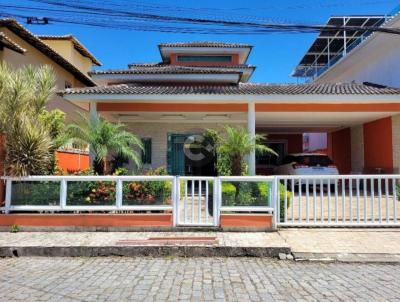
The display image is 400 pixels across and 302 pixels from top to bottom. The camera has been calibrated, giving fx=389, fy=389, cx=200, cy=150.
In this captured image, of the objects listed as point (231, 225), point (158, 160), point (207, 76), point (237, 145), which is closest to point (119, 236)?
point (231, 225)

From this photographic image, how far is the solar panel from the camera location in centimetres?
2009

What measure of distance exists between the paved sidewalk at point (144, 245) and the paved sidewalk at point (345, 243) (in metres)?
0.34

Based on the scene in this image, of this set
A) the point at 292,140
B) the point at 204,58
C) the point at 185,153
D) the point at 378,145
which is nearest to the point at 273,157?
the point at 292,140

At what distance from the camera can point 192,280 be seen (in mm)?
5246

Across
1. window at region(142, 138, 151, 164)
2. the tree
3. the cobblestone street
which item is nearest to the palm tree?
the tree

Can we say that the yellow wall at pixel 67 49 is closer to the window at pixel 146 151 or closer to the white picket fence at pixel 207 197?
the window at pixel 146 151

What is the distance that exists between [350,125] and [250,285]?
49.2 feet

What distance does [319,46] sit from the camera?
2453 centimetres

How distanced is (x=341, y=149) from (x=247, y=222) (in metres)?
13.7

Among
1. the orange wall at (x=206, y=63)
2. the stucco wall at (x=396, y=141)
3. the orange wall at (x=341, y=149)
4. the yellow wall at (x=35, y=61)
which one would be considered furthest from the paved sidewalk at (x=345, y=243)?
the orange wall at (x=206, y=63)

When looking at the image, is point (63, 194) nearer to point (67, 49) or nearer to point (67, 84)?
point (67, 84)

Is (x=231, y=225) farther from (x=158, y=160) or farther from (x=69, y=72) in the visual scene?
(x=69, y=72)

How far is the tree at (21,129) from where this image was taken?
829cm

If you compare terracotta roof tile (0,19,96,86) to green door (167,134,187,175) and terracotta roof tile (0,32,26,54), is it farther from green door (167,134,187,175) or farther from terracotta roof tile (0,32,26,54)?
green door (167,134,187,175)
